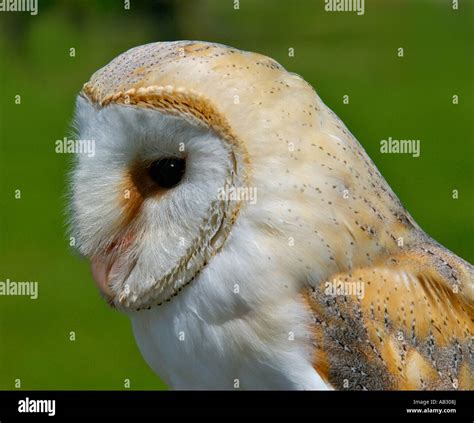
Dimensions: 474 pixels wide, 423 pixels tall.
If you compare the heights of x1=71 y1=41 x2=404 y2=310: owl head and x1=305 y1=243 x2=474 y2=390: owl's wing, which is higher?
x1=71 y1=41 x2=404 y2=310: owl head

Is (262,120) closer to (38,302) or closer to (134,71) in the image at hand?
(134,71)

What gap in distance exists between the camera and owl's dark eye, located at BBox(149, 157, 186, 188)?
1.71 metres

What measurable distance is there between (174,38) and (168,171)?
10.3 feet

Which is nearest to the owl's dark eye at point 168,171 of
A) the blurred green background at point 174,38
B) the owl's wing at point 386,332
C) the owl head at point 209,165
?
the owl head at point 209,165

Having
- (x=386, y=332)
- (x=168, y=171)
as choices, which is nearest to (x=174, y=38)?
(x=168, y=171)

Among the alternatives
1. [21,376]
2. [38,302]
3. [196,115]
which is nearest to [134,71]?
[196,115]

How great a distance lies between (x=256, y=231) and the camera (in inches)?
66.6

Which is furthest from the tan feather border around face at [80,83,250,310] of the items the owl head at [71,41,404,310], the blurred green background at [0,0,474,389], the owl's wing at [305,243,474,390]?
the blurred green background at [0,0,474,389]

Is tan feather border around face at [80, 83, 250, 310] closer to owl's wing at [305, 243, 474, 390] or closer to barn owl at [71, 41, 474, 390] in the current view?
barn owl at [71, 41, 474, 390]

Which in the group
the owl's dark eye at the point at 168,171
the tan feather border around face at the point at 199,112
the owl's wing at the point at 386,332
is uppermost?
the tan feather border around face at the point at 199,112

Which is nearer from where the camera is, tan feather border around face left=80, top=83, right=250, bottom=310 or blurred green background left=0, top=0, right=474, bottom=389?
tan feather border around face left=80, top=83, right=250, bottom=310

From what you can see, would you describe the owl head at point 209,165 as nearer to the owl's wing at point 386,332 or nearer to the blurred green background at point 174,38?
the owl's wing at point 386,332

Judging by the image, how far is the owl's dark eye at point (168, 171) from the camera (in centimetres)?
171

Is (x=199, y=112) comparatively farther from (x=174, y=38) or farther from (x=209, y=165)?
(x=174, y=38)
